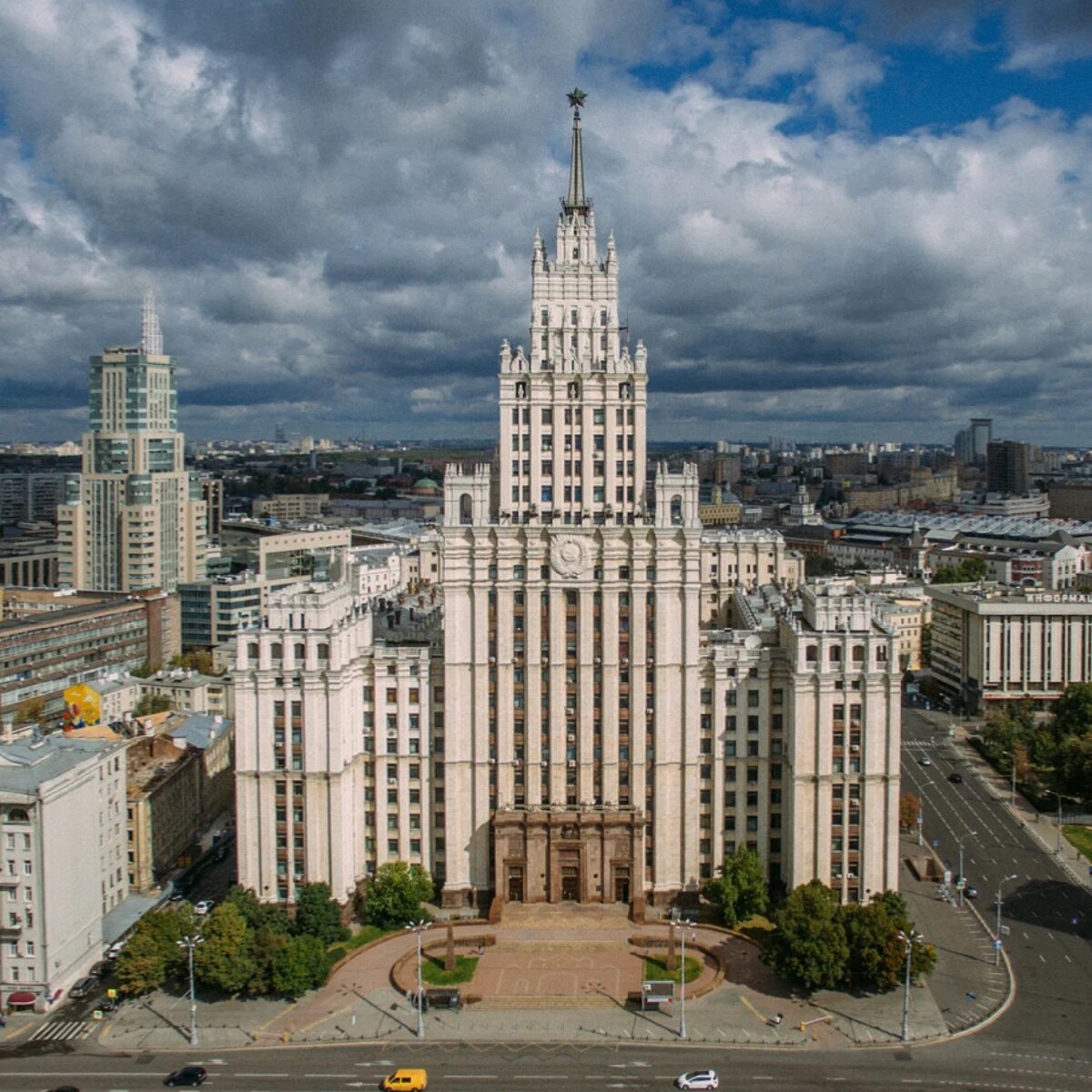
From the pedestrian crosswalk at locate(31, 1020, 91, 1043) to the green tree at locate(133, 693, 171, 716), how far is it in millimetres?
68964

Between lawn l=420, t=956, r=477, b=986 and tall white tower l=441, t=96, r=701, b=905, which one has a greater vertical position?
tall white tower l=441, t=96, r=701, b=905

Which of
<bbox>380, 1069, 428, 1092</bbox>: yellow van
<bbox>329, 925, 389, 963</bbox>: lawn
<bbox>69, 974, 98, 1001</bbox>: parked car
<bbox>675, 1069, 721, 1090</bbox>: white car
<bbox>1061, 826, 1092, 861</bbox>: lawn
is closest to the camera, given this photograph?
<bbox>380, 1069, 428, 1092</bbox>: yellow van

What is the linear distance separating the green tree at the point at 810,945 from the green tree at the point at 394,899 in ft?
93.9

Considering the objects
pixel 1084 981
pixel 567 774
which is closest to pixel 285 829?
pixel 567 774

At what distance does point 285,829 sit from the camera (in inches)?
3844

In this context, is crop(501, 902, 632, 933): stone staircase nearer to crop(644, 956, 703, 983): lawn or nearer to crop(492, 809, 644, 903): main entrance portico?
crop(492, 809, 644, 903): main entrance portico

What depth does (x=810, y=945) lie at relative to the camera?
83.8 m

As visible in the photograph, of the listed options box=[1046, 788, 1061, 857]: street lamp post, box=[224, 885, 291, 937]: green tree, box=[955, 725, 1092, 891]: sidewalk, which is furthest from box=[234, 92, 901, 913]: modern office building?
box=[1046, 788, 1061, 857]: street lamp post

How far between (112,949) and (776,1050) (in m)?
52.2

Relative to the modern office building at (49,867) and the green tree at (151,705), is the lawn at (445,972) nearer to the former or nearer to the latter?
the modern office building at (49,867)

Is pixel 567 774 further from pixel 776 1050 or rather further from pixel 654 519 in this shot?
pixel 776 1050

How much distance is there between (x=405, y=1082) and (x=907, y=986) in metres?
33.7

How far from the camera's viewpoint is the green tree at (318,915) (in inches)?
3629

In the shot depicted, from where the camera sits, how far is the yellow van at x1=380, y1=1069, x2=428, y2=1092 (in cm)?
7244
